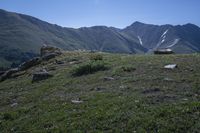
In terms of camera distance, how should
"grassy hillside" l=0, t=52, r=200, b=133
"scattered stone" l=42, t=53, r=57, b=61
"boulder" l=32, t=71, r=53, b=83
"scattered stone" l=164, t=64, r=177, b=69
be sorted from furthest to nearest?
"scattered stone" l=42, t=53, r=57, b=61
"boulder" l=32, t=71, r=53, b=83
"scattered stone" l=164, t=64, r=177, b=69
"grassy hillside" l=0, t=52, r=200, b=133

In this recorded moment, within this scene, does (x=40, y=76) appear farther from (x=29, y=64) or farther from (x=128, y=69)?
(x=29, y=64)

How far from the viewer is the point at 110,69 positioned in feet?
93.2

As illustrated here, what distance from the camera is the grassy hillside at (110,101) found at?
13711 millimetres

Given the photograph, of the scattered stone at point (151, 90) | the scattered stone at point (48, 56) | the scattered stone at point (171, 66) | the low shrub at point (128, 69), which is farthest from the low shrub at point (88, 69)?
the scattered stone at point (48, 56)

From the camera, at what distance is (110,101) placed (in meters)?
17.3

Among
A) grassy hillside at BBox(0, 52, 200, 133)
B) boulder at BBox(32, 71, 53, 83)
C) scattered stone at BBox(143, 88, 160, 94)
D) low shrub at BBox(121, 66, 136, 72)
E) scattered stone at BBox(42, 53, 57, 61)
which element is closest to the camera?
grassy hillside at BBox(0, 52, 200, 133)

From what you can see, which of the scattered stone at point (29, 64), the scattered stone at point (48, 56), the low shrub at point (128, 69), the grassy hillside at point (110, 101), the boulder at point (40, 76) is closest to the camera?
the grassy hillside at point (110, 101)

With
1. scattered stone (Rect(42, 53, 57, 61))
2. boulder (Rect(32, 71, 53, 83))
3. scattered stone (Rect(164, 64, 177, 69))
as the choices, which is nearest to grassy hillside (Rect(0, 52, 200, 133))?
scattered stone (Rect(164, 64, 177, 69))

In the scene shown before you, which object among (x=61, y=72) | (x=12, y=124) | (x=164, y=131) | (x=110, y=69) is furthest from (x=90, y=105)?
(x=61, y=72)

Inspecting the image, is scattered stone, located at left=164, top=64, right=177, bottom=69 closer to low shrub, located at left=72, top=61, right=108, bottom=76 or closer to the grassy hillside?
the grassy hillside

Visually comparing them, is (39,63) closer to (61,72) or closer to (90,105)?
(61,72)

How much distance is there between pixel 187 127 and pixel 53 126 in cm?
626

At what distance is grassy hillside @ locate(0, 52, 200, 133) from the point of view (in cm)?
1371

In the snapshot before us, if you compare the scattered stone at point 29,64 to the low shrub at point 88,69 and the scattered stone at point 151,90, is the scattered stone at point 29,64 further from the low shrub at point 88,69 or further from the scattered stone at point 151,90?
the scattered stone at point 151,90
